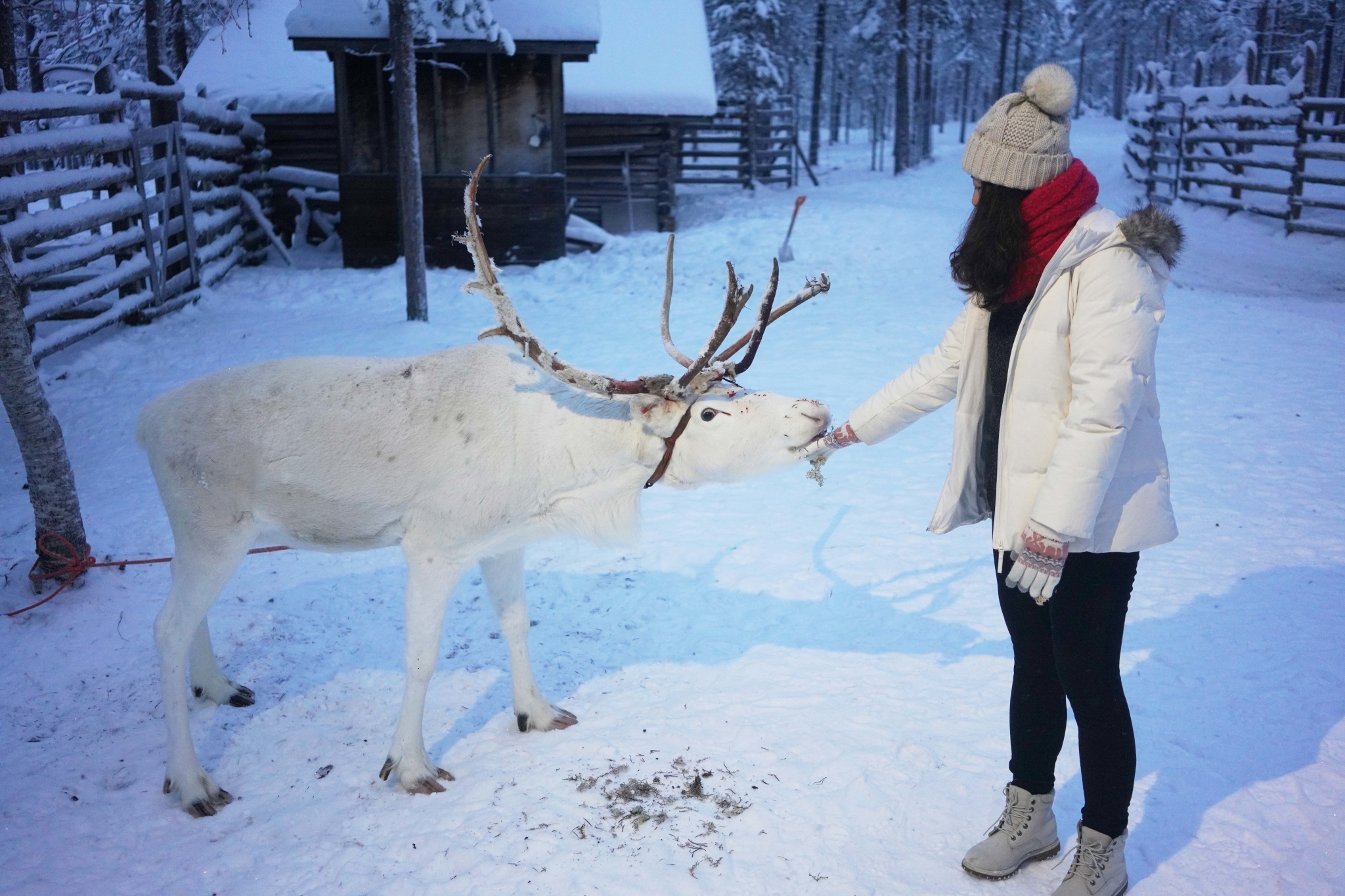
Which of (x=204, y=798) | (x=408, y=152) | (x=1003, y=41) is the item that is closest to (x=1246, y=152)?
(x=408, y=152)

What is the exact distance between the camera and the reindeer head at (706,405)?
3.15m

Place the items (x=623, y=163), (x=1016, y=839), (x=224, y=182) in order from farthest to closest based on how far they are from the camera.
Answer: (x=623, y=163), (x=224, y=182), (x=1016, y=839)

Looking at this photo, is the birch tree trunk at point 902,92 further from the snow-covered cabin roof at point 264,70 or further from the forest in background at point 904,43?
the snow-covered cabin roof at point 264,70

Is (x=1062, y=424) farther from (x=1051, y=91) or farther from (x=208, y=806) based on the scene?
(x=208, y=806)

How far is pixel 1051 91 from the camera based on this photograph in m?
2.38

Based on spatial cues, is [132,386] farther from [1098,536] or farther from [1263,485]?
[1263,485]

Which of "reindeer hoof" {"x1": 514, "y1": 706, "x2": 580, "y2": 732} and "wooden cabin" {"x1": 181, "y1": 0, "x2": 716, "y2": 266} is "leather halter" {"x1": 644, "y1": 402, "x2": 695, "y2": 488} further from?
"wooden cabin" {"x1": 181, "y1": 0, "x2": 716, "y2": 266}

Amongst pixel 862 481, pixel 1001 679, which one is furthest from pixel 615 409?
pixel 862 481

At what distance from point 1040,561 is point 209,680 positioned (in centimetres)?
327

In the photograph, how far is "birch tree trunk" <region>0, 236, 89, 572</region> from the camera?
4.34 m

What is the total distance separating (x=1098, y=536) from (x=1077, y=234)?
2.59 ft

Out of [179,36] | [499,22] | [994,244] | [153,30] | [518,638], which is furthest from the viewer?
[179,36]

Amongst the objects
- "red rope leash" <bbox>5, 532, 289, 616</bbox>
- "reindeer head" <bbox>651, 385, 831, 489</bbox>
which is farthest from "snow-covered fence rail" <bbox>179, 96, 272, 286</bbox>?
"reindeer head" <bbox>651, 385, 831, 489</bbox>

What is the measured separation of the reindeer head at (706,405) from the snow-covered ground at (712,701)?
111cm
